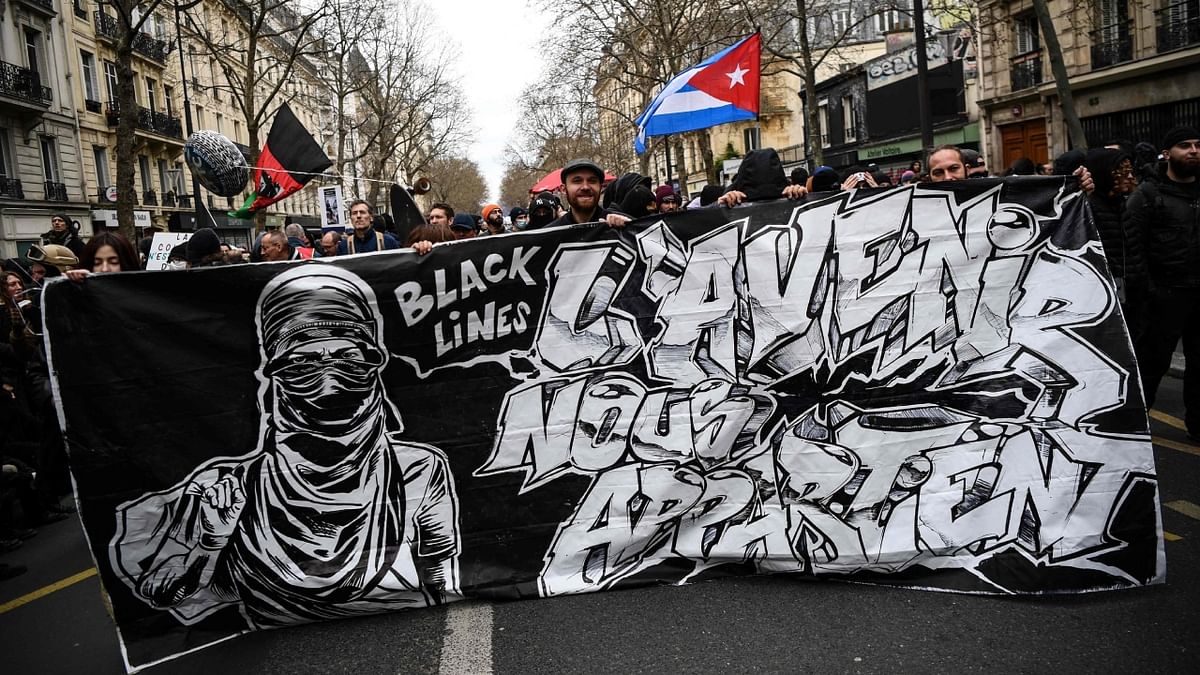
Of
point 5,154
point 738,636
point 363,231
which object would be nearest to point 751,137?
point 5,154

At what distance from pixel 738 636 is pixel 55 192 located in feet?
Answer: 111

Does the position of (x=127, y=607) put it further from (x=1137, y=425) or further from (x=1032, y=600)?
(x=1137, y=425)

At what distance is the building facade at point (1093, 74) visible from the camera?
2283cm

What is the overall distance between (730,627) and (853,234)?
1760mm

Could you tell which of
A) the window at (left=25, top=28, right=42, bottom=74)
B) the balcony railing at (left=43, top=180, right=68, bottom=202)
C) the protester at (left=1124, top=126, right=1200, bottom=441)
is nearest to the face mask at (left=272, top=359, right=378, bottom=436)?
the protester at (left=1124, top=126, right=1200, bottom=441)

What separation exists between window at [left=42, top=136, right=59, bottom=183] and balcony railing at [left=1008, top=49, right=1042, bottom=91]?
31016mm

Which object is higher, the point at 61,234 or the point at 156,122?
the point at 156,122

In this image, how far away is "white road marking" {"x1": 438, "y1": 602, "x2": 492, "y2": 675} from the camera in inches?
137

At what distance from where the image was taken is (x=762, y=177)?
6.37 m

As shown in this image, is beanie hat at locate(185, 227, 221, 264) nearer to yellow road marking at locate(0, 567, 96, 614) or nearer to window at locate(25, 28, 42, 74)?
yellow road marking at locate(0, 567, 96, 614)

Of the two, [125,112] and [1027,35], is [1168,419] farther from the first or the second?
[1027,35]

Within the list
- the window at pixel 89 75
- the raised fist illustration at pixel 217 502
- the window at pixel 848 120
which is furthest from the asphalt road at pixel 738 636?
the window at pixel 848 120

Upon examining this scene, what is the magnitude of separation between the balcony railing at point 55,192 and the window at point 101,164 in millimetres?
3546

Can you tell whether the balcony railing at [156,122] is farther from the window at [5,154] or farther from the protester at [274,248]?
the protester at [274,248]
